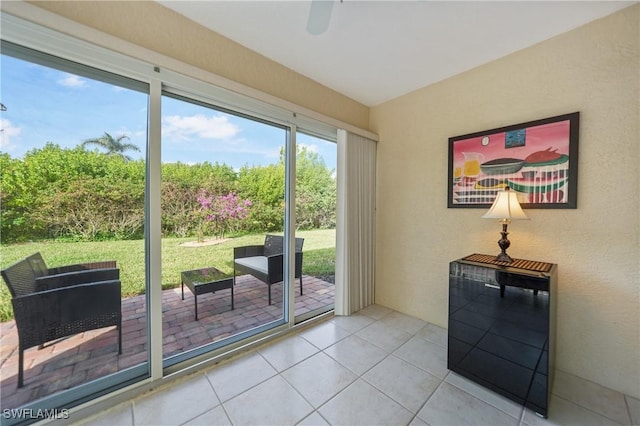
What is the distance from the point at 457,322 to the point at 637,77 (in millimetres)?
2053

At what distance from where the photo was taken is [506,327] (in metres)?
1.61

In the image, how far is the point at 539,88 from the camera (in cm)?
193

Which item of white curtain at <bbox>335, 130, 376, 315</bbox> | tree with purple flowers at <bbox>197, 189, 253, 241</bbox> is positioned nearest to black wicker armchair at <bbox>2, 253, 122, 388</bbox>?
tree with purple flowers at <bbox>197, 189, 253, 241</bbox>

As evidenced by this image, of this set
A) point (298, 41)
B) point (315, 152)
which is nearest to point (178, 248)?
point (315, 152)

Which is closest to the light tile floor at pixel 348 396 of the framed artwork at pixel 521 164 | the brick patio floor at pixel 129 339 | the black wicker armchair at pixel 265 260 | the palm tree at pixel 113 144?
the brick patio floor at pixel 129 339

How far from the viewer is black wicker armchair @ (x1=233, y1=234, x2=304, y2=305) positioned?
7.64 ft

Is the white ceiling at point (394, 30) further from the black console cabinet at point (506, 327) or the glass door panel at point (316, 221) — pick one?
the black console cabinet at point (506, 327)

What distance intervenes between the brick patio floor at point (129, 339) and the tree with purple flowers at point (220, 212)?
55 centimetres

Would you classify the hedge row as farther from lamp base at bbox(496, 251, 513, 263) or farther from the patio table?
lamp base at bbox(496, 251, 513, 263)

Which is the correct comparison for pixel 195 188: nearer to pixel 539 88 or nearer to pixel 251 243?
pixel 251 243

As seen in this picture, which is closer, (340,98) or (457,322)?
(457,322)

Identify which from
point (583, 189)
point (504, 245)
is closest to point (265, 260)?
point (504, 245)

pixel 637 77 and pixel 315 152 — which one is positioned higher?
pixel 637 77

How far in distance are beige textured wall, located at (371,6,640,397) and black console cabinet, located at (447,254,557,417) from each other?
0.32 metres
